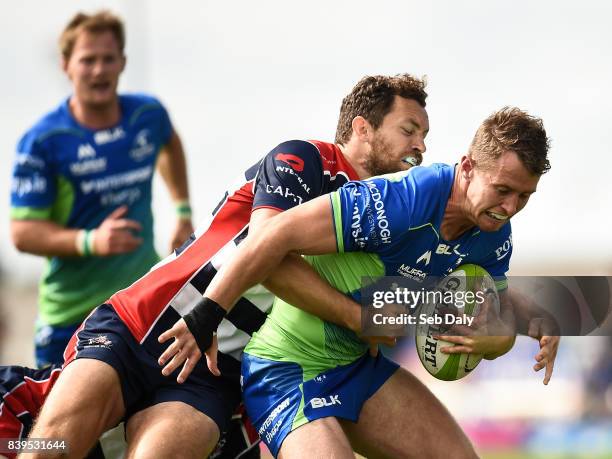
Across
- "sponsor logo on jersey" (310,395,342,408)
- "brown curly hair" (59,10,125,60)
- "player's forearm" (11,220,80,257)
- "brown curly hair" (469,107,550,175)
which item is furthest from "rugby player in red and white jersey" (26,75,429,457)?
"brown curly hair" (59,10,125,60)

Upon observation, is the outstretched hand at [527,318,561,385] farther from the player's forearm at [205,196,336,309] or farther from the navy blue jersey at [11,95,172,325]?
the navy blue jersey at [11,95,172,325]

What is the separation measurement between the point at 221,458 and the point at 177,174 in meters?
3.43

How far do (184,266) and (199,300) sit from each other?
0.48 meters

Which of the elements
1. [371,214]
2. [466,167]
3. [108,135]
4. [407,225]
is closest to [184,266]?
[371,214]

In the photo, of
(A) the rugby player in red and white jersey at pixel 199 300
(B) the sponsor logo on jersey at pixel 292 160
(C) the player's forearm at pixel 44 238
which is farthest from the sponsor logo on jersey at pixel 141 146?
(B) the sponsor logo on jersey at pixel 292 160

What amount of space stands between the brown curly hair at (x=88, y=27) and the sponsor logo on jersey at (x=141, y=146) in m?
0.71

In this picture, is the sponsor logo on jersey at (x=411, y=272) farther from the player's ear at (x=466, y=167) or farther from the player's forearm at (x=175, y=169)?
the player's forearm at (x=175, y=169)

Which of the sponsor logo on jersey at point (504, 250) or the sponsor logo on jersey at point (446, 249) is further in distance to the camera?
the sponsor logo on jersey at point (504, 250)

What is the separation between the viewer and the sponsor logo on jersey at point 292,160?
5965 millimetres

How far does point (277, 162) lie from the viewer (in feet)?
19.6

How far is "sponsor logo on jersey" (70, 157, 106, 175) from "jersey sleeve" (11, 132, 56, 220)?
166mm

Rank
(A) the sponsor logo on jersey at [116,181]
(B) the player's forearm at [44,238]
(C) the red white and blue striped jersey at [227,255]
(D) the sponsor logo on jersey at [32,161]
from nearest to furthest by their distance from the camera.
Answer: (C) the red white and blue striped jersey at [227,255]
(B) the player's forearm at [44,238]
(D) the sponsor logo on jersey at [32,161]
(A) the sponsor logo on jersey at [116,181]

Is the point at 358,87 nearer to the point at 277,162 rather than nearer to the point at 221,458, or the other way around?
the point at 277,162

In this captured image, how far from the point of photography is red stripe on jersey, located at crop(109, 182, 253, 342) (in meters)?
6.19
